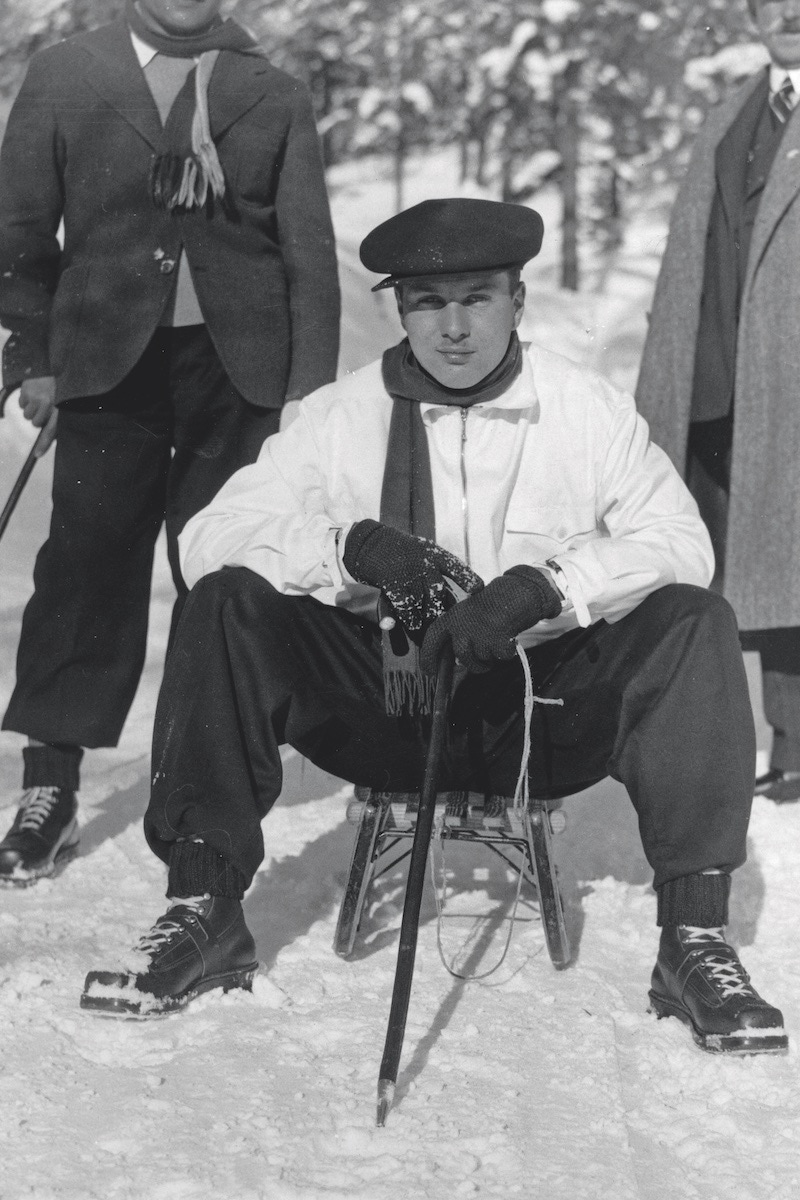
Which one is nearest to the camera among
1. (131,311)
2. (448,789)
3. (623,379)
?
(448,789)

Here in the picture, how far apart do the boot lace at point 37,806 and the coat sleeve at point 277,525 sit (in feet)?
2.42

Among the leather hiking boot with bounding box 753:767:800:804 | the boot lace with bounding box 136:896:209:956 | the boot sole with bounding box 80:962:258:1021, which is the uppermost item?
the boot lace with bounding box 136:896:209:956

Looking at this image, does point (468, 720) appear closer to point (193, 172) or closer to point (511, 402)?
point (511, 402)

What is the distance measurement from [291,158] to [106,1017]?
1792 mm

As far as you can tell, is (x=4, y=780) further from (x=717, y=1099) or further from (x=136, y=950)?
(x=717, y=1099)

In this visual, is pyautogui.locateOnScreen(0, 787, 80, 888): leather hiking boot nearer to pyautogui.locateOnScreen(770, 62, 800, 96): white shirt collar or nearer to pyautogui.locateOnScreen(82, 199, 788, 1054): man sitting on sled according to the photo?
pyautogui.locateOnScreen(82, 199, 788, 1054): man sitting on sled

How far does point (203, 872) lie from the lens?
232cm

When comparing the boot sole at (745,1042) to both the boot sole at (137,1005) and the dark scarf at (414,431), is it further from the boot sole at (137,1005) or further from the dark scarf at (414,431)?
the dark scarf at (414,431)

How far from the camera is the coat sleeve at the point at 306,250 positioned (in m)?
3.09

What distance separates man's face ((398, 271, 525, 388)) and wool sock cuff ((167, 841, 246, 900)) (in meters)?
0.91

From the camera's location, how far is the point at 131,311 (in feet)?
9.98

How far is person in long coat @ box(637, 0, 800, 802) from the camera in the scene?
3520 millimetres

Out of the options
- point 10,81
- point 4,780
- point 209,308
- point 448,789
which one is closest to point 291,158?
point 209,308

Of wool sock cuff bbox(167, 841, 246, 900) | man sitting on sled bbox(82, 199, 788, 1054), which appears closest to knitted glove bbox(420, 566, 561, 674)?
man sitting on sled bbox(82, 199, 788, 1054)
